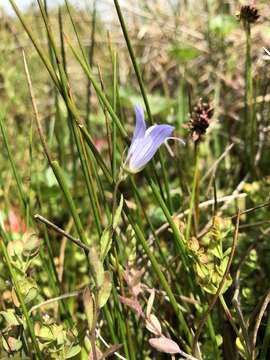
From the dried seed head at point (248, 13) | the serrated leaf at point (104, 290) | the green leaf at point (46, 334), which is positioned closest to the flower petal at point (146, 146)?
the serrated leaf at point (104, 290)

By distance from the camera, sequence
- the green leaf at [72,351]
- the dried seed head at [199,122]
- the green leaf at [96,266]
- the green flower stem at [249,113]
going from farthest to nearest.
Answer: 1. the green flower stem at [249,113]
2. the dried seed head at [199,122]
3. the green leaf at [72,351]
4. the green leaf at [96,266]

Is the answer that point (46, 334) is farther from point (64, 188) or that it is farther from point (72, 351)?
point (64, 188)

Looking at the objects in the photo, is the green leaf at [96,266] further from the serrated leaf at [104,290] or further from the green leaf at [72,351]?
the green leaf at [72,351]

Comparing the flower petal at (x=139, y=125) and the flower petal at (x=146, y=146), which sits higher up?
the flower petal at (x=139, y=125)

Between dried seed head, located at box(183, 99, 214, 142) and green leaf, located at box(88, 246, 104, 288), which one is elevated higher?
dried seed head, located at box(183, 99, 214, 142)

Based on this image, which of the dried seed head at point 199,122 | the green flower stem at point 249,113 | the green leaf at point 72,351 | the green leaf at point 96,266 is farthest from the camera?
the green flower stem at point 249,113

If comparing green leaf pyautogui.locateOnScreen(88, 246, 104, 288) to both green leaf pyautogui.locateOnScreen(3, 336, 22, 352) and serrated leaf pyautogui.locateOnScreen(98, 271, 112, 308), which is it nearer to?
serrated leaf pyautogui.locateOnScreen(98, 271, 112, 308)

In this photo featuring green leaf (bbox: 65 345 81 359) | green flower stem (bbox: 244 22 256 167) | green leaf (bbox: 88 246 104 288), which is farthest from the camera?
green flower stem (bbox: 244 22 256 167)

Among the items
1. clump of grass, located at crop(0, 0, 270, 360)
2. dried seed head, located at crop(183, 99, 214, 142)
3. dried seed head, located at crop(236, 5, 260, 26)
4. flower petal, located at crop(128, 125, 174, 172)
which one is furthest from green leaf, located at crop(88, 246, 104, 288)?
dried seed head, located at crop(236, 5, 260, 26)

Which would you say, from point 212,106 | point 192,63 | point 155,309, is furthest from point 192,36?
point 155,309
